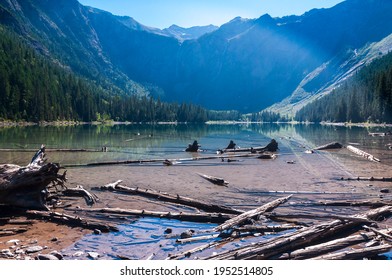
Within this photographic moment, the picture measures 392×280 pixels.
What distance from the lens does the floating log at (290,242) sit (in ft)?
37.5

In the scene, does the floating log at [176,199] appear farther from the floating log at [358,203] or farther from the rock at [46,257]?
the rock at [46,257]

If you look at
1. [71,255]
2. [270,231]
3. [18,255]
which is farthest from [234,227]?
[18,255]

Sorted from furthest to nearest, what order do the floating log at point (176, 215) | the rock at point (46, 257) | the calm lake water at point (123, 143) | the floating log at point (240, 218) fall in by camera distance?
the calm lake water at point (123, 143)
the floating log at point (176, 215)
the floating log at point (240, 218)
the rock at point (46, 257)

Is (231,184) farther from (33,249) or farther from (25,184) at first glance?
(33,249)

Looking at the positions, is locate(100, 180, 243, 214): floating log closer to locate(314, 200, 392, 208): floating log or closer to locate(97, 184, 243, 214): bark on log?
locate(97, 184, 243, 214): bark on log

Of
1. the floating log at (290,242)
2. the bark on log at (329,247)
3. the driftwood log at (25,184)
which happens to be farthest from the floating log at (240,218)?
the driftwood log at (25,184)

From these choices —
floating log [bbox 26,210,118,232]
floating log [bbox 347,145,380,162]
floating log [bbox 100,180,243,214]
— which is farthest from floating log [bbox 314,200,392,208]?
floating log [bbox 347,145,380,162]

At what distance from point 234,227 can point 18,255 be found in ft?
28.3

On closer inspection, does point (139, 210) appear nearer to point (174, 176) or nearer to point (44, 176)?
point (44, 176)

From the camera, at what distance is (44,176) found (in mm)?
19312

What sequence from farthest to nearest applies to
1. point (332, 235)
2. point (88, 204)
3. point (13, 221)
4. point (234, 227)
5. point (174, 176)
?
point (174, 176), point (88, 204), point (13, 221), point (234, 227), point (332, 235)

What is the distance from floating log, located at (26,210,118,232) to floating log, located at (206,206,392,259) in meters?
7.46

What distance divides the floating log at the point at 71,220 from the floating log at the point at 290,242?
746 cm

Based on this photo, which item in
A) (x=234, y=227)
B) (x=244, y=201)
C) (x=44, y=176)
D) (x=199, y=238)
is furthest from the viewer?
(x=244, y=201)
